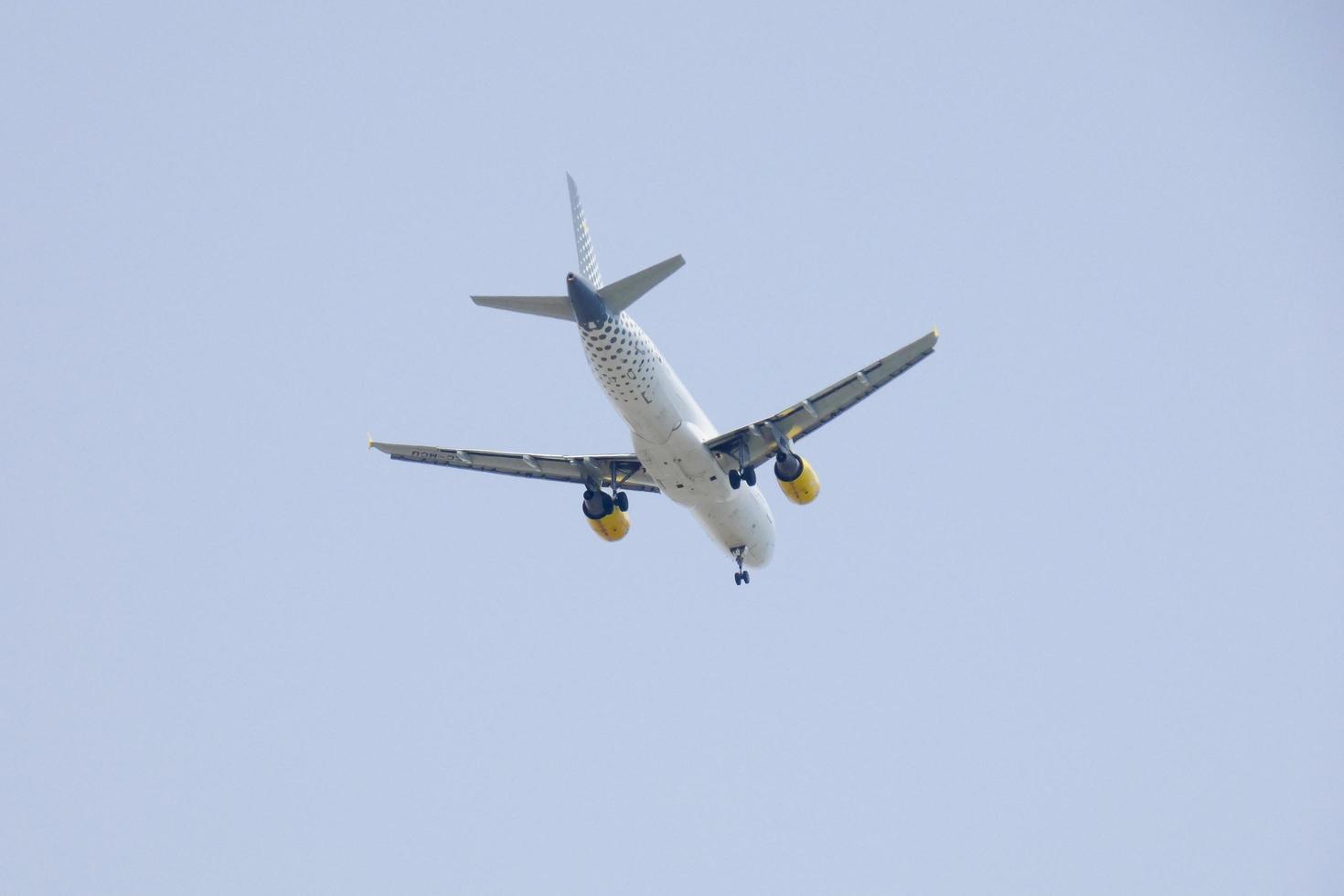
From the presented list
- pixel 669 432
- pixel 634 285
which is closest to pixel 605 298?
pixel 634 285

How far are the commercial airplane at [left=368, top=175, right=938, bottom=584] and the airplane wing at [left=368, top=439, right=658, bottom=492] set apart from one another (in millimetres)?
38

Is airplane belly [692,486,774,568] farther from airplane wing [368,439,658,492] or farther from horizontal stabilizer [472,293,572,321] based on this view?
horizontal stabilizer [472,293,572,321]

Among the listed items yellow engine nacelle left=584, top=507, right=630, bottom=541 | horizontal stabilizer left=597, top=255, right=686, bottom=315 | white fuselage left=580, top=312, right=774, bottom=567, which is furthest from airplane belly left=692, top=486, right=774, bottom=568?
horizontal stabilizer left=597, top=255, right=686, bottom=315

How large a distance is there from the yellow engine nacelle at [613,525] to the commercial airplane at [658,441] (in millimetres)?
28

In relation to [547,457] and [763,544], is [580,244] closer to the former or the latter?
[547,457]

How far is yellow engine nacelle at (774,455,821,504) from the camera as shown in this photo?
Result: 149ft

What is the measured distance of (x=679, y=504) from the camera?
156ft

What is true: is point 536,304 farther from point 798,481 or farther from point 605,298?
point 798,481

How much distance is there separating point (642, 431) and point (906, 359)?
738cm

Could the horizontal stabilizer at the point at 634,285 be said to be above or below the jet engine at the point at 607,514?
above

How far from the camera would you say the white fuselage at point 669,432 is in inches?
1590

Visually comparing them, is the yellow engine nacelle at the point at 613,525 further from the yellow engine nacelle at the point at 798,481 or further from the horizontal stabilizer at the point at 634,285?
the horizontal stabilizer at the point at 634,285

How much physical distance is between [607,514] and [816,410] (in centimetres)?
742

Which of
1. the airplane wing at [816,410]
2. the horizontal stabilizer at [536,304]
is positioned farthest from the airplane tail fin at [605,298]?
the airplane wing at [816,410]
